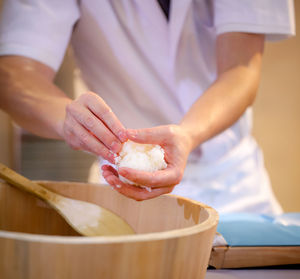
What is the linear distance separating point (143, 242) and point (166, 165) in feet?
0.89

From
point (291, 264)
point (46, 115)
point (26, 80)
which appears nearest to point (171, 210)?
point (291, 264)

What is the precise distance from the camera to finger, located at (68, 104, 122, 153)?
1.93 feet

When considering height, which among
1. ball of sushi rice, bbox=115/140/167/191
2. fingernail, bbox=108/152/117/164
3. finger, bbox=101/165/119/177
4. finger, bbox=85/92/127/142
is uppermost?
finger, bbox=85/92/127/142

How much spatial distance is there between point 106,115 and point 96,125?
0.09ft

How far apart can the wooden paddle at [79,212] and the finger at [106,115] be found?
0.13 m

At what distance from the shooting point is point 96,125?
0.59m

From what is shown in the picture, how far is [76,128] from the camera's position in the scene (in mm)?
653

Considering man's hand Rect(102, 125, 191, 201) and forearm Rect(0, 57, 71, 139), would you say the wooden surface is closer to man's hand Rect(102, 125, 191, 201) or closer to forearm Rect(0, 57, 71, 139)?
man's hand Rect(102, 125, 191, 201)

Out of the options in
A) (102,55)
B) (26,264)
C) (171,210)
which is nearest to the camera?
(26,264)

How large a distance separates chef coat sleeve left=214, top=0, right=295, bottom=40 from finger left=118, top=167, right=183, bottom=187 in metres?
0.55

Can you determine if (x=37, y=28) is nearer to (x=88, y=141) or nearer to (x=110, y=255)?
(x=88, y=141)

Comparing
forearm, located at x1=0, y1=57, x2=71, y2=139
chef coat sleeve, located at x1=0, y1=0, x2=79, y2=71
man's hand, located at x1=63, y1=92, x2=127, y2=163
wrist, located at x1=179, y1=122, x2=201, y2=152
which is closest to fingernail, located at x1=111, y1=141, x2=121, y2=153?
man's hand, located at x1=63, y1=92, x2=127, y2=163

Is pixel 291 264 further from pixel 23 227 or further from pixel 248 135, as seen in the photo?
pixel 248 135

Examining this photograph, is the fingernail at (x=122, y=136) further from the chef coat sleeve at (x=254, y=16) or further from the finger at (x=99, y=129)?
the chef coat sleeve at (x=254, y=16)
